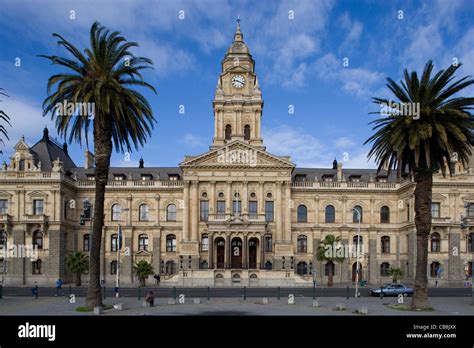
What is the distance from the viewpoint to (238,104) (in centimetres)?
8856

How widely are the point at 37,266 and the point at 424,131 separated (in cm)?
6076

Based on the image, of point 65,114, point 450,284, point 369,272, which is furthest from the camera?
Result: point 369,272

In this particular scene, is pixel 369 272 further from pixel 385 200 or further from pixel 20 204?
pixel 20 204

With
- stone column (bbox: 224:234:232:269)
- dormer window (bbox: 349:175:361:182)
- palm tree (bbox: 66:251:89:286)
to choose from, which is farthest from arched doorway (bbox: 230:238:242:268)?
dormer window (bbox: 349:175:361:182)

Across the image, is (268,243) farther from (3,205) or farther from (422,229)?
(422,229)

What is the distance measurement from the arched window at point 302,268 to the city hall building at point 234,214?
0.16 m

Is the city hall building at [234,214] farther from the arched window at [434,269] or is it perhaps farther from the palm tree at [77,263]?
the palm tree at [77,263]

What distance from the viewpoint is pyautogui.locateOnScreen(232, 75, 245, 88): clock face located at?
89.6m

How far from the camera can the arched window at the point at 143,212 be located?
86.6 meters

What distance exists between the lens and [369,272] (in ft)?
274

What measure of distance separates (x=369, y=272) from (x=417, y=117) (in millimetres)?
50377

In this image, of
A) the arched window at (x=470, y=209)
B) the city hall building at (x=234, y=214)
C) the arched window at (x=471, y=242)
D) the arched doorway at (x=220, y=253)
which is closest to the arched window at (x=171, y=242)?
the city hall building at (x=234, y=214)
